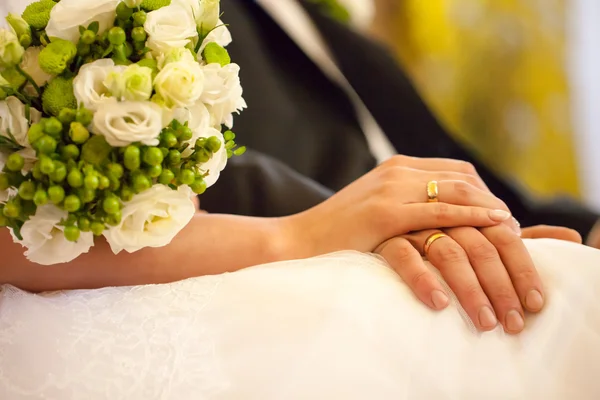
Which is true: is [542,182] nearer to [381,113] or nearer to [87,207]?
[381,113]

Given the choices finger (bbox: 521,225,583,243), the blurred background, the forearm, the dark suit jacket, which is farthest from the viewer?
the blurred background

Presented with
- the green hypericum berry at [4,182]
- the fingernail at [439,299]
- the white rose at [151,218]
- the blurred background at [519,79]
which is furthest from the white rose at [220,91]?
the blurred background at [519,79]

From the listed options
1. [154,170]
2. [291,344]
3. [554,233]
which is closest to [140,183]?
[154,170]

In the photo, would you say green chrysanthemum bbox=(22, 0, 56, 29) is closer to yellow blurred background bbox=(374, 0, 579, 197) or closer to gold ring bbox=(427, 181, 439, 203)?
gold ring bbox=(427, 181, 439, 203)

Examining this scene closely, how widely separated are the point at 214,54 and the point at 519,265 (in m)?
0.43

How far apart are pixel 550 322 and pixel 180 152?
446 millimetres

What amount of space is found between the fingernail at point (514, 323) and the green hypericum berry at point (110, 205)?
441 mm

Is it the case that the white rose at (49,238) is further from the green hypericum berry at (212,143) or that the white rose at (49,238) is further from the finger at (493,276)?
the finger at (493,276)

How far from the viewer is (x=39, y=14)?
0.66 meters

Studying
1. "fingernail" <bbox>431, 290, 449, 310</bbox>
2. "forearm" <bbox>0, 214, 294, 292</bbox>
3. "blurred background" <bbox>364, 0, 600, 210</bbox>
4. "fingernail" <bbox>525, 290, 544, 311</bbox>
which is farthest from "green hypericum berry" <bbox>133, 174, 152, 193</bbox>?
"blurred background" <bbox>364, 0, 600, 210</bbox>

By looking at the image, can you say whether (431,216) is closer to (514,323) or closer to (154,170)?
(514,323)

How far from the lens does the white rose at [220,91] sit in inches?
27.0

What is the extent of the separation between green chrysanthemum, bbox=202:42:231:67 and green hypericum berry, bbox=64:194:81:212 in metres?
0.21

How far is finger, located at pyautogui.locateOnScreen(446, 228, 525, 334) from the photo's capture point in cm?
74
